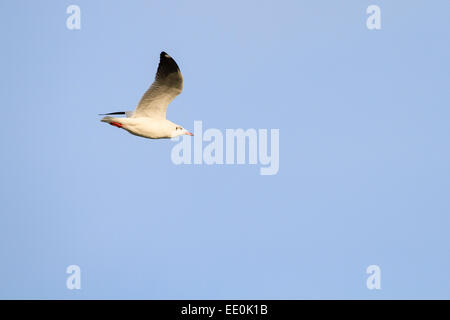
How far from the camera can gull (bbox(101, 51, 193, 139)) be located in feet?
73.9

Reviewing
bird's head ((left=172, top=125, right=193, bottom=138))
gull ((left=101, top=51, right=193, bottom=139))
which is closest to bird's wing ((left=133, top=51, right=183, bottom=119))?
gull ((left=101, top=51, right=193, bottom=139))

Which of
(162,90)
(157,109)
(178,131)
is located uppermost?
(162,90)

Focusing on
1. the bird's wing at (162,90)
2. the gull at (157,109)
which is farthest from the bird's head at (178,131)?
the bird's wing at (162,90)

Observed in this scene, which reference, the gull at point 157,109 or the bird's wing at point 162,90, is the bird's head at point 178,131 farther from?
the bird's wing at point 162,90

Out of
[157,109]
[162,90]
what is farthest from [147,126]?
[162,90]

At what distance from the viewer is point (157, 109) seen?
23188 millimetres

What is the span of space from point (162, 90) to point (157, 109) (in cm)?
54

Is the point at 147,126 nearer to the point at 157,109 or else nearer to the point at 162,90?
the point at 157,109

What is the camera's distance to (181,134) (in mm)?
23641

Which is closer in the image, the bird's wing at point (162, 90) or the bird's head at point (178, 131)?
the bird's wing at point (162, 90)

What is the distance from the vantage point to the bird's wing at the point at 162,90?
22562 millimetres

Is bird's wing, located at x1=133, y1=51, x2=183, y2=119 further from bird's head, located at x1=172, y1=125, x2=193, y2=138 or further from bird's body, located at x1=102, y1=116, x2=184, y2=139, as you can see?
bird's head, located at x1=172, y1=125, x2=193, y2=138
